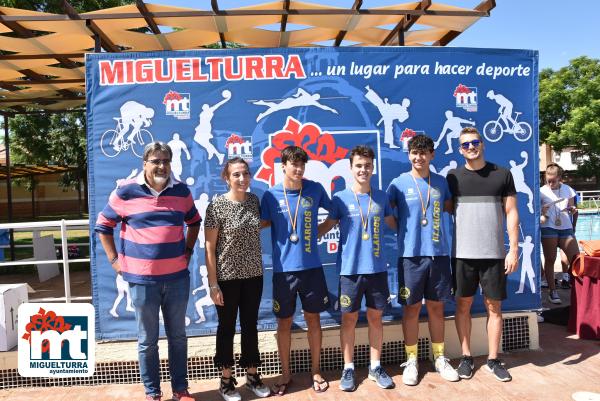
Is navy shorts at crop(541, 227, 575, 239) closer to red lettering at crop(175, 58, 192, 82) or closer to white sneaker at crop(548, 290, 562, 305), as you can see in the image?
white sneaker at crop(548, 290, 562, 305)

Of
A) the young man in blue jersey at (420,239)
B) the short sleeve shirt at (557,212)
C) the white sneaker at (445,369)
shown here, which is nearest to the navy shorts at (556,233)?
the short sleeve shirt at (557,212)

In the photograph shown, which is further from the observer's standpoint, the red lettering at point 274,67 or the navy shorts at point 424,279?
the red lettering at point 274,67

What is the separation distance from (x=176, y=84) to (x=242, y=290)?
1989 millimetres

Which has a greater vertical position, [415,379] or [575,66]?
[575,66]

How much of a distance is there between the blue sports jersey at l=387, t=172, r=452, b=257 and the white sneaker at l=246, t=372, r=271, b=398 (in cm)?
157

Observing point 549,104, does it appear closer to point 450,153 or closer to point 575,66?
point 575,66

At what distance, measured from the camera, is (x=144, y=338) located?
328 centimetres

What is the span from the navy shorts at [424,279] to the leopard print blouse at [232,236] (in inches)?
50.6

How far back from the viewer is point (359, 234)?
3.50 meters

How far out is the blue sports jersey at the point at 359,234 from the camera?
11.4ft

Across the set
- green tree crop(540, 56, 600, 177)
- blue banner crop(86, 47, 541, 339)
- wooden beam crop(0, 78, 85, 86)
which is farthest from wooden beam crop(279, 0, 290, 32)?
green tree crop(540, 56, 600, 177)

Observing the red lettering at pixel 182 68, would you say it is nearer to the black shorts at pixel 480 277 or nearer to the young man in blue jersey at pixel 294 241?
the young man in blue jersey at pixel 294 241

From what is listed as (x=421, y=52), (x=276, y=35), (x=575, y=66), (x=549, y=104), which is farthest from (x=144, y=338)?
(x=575, y=66)

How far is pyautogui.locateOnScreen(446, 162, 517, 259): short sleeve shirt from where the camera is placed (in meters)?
3.64
